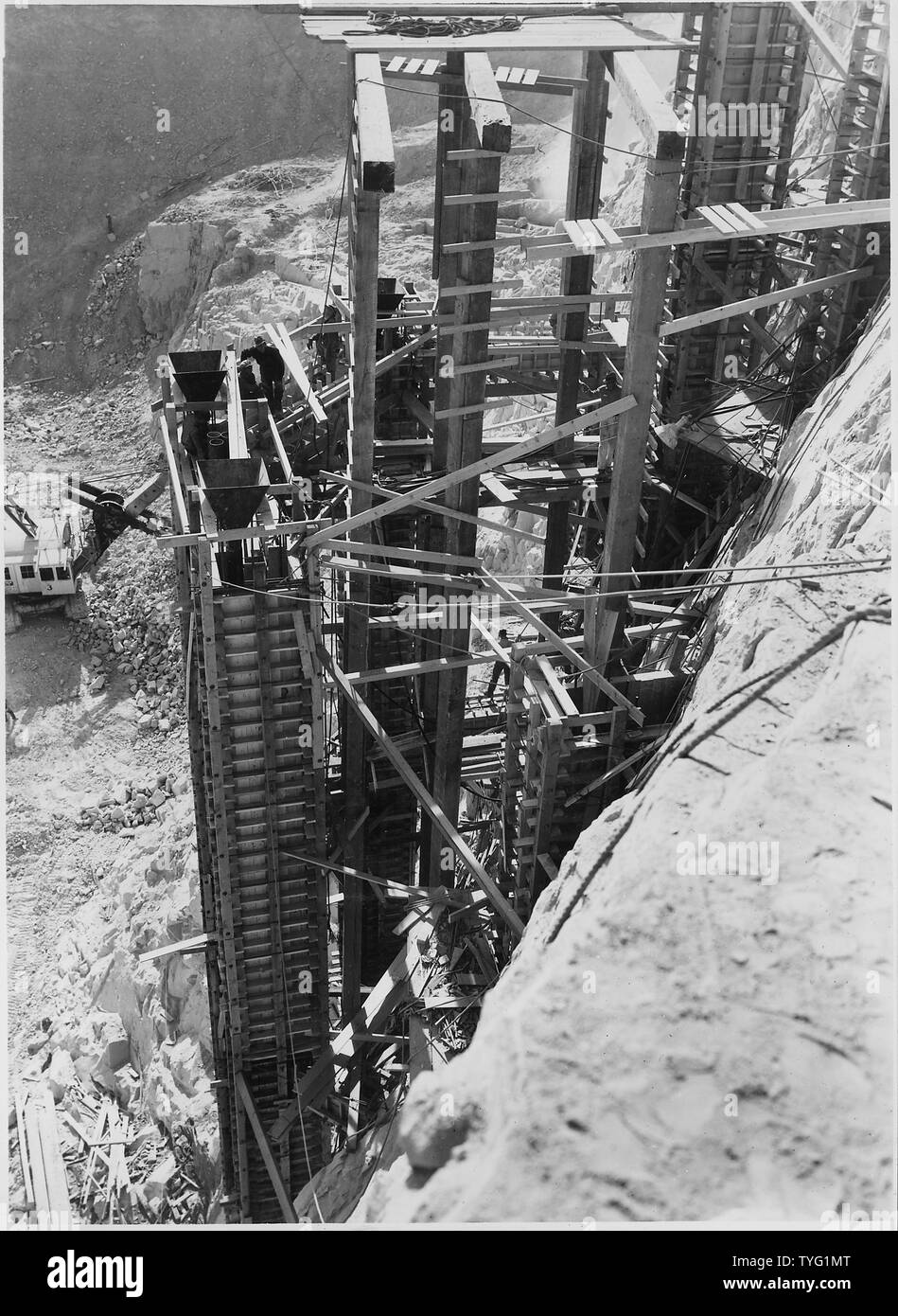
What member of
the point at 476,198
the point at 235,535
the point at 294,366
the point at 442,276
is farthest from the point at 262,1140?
the point at 476,198

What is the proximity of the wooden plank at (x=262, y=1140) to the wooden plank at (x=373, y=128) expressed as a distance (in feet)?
35.4

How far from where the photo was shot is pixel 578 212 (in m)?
16.8

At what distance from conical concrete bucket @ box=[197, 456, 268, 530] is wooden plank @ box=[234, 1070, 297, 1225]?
23.6ft

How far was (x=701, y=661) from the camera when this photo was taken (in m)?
14.2

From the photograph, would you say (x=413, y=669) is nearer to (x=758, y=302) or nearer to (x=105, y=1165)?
(x=758, y=302)

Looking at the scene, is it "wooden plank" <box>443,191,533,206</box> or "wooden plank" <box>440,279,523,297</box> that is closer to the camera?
"wooden plank" <box>443,191,533,206</box>

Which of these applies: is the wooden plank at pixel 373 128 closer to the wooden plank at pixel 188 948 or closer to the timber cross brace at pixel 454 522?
the timber cross brace at pixel 454 522

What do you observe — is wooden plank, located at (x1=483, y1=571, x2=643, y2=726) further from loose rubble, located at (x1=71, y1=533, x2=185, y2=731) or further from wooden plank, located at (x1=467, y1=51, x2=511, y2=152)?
loose rubble, located at (x1=71, y1=533, x2=185, y2=731)

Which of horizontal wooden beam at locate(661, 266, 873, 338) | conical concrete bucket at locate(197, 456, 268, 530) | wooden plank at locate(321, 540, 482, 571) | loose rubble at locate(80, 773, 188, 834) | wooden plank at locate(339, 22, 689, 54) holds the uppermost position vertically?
wooden plank at locate(339, 22, 689, 54)

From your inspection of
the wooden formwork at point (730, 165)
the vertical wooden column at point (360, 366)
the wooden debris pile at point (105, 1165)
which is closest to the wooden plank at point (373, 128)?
the vertical wooden column at point (360, 366)

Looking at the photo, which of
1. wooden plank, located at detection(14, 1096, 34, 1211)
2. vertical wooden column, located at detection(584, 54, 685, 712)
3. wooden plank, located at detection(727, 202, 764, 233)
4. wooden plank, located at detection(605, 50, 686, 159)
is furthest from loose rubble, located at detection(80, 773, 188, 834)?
wooden plank, located at detection(727, 202, 764, 233)

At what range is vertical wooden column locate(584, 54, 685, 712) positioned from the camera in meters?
12.6

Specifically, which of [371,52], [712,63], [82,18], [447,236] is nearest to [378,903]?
[447,236]

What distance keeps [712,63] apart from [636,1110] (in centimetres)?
1444
